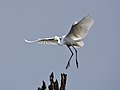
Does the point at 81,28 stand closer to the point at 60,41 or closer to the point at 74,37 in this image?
the point at 74,37

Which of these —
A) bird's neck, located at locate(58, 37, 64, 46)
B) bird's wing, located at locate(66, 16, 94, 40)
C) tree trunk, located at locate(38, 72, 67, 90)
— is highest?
bird's wing, located at locate(66, 16, 94, 40)

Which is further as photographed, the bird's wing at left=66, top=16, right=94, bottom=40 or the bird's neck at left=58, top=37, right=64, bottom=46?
the bird's neck at left=58, top=37, right=64, bottom=46

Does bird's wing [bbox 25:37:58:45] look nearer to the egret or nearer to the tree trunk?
the egret

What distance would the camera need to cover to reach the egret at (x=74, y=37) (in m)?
12.8

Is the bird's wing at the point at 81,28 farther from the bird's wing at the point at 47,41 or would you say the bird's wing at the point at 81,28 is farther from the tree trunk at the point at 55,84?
the tree trunk at the point at 55,84

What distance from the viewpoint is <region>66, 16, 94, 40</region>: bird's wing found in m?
12.7

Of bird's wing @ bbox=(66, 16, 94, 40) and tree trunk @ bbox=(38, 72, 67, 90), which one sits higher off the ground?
bird's wing @ bbox=(66, 16, 94, 40)

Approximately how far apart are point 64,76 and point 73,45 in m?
4.46

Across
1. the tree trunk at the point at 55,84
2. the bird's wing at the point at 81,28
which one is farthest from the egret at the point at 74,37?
the tree trunk at the point at 55,84

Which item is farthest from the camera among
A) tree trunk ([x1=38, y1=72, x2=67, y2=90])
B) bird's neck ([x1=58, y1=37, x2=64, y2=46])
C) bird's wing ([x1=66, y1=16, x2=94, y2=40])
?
bird's neck ([x1=58, y1=37, x2=64, y2=46])

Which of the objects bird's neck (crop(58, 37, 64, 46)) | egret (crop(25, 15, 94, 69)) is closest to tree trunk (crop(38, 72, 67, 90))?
egret (crop(25, 15, 94, 69))

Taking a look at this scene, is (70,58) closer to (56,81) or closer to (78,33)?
(78,33)

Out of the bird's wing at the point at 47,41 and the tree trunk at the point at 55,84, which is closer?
the tree trunk at the point at 55,84

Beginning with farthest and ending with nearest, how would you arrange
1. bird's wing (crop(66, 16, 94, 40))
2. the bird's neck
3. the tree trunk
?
the bird's neck < bird's wing (crop(66, 16, 94, 40)) < the tree trunk
